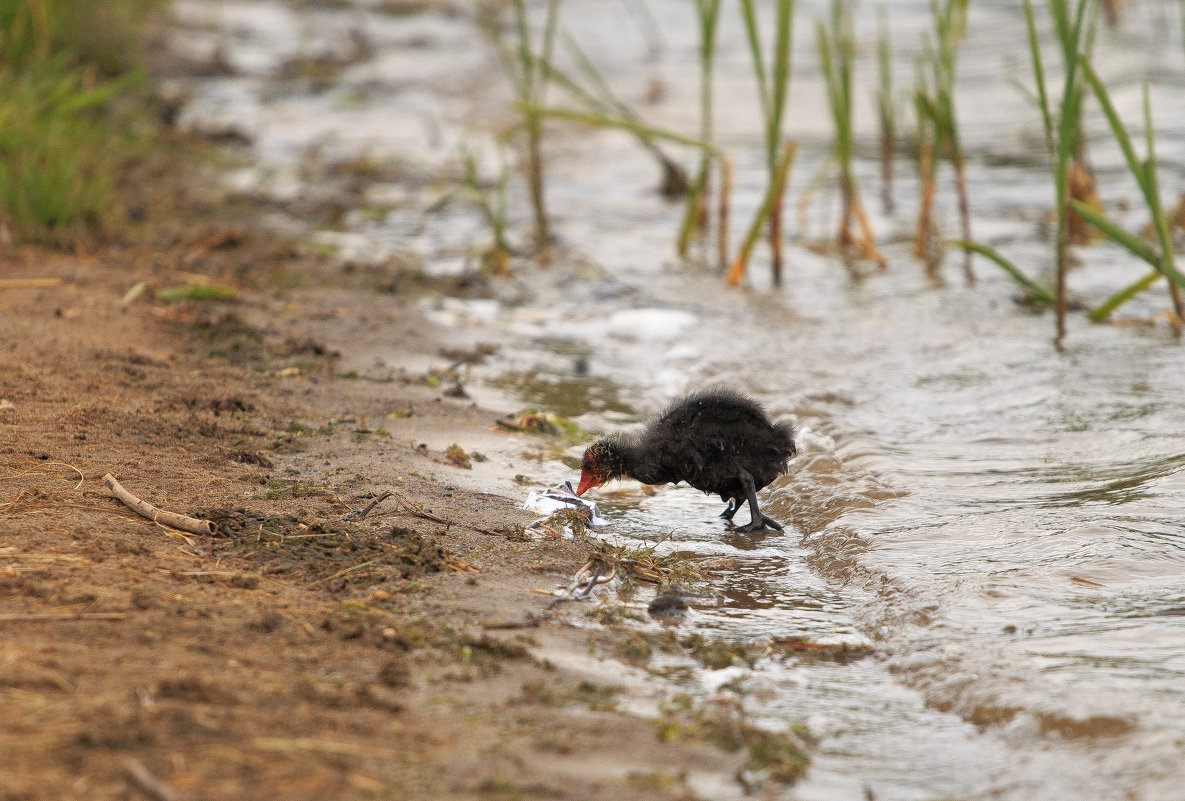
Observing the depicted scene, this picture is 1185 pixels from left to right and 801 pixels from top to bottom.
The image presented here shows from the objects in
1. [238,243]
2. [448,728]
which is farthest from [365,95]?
[448,728]

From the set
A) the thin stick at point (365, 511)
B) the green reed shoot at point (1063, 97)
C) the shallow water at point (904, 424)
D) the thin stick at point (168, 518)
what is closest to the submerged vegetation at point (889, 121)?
the green reed shoot at point (1063, 97)

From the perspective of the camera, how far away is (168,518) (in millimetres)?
3066

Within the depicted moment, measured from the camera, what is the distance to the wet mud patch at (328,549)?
2.93 m

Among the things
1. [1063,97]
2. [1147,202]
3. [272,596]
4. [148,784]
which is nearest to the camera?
[148,784]

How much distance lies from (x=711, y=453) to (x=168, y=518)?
2013mm

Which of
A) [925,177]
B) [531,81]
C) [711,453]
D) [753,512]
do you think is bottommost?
[753,512]

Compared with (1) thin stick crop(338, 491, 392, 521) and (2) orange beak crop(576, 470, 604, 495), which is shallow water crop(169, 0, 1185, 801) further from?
(1) thin stick crop(338, 491, 392, 521)

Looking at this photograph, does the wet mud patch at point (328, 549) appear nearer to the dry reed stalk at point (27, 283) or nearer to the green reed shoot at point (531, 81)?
the dry reed stalk at point (27, 283)

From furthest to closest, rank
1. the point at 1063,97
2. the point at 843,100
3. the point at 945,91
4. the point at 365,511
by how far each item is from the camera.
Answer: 1. the point at 843,100
2. the point at 945,91
3. the point at 1063,97
4. the point at 365,511

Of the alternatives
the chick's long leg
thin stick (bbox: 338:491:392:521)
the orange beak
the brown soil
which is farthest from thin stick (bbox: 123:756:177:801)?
the chick's long leg

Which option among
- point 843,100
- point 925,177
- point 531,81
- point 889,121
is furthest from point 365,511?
point 889,121

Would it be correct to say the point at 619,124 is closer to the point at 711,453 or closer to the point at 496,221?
the point at 496,221

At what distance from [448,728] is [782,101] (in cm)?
555

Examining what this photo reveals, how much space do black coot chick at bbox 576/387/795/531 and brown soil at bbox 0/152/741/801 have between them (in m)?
0.47
